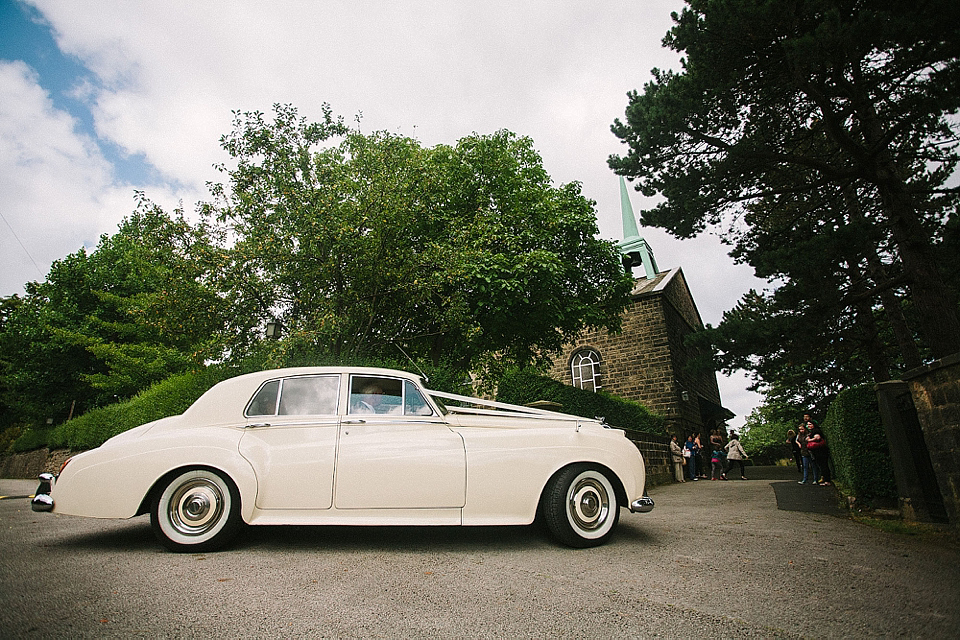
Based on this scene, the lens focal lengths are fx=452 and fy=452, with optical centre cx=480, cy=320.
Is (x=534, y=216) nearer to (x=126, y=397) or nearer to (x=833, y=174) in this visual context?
(x=833, y=174)

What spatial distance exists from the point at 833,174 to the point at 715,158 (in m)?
1.86

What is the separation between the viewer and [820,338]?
8.67 m

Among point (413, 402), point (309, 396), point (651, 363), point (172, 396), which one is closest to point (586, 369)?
point (651, 363)

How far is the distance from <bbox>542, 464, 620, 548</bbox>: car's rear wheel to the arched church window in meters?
18.1

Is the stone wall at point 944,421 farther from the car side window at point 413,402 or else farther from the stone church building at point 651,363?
the stone church building at point 651,363

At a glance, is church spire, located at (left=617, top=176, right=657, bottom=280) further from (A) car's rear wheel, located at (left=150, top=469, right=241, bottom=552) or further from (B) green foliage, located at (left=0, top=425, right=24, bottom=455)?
(B) green foliage, located at (left=0, top=425, right=24, bottom=455)

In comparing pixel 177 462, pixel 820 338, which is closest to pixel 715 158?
pixel 820 338

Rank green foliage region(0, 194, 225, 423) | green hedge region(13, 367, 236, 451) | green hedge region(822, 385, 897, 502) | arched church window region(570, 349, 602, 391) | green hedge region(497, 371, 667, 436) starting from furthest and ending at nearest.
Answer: arched church window region(570, 349, 602, 391)
green foliage region(0, 194, 225, 423)
green hedge region(497, 371, 667, 436)
green hedge region(13, 367, 236, 451)
green hedge region(822, 385, 897, 502)

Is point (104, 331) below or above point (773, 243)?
above

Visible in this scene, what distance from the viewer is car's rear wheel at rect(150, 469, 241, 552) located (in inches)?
145

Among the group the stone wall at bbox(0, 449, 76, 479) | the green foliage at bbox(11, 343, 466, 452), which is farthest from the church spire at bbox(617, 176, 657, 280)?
the stone wall at bbox(0, 449, 76, 479)

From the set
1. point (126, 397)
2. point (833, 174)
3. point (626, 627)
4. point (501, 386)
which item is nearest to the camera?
point (626, 627)

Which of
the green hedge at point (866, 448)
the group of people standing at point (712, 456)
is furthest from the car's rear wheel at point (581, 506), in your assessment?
the group of people standing at point (712, 456)

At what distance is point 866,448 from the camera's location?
6.05 m
